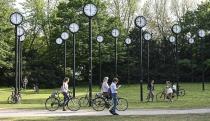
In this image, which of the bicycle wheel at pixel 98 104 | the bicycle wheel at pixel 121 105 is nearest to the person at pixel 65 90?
the bicycle wheel at pixel 98 104

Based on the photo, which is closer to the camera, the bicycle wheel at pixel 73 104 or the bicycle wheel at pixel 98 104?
the bicycle wheel at pixel 98 104

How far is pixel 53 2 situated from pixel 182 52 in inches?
878

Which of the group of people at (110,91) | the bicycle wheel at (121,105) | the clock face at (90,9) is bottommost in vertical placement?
the bicycle wheel at (121,105)

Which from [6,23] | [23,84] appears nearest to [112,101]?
[23,84]

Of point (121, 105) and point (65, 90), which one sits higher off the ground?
point (65, 90)

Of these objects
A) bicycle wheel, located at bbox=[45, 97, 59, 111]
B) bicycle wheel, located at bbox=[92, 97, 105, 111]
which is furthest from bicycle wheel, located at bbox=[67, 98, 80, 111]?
bicycle wheel, located at bbox=[92, 97, 105, 111]

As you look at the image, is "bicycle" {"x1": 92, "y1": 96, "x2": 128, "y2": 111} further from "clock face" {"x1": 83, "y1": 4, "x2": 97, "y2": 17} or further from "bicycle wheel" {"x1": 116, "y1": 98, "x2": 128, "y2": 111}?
"clock face" {"x1": 83, "y1": 4, "x2": 97, "y2": 17}

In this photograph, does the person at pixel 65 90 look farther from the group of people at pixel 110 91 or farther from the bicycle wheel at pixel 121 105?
the bicycle wheel at pixel 121 105

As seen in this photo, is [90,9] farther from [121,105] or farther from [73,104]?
[121,105]

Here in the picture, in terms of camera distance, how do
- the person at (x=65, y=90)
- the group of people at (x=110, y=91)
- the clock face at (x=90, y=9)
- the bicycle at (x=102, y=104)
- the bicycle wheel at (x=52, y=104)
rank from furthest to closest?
the clock face at (x=90, y=9), the bicycle wheel at (x=52, y=104), the bicycle at (x=102, y=104), the person at (x=65, y=90), the group of people at (x=110, y=91)

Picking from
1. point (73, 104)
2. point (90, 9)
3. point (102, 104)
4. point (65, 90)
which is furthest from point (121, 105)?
point (90, 9)

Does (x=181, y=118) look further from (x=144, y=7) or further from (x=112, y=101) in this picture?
(x=144, y=7)

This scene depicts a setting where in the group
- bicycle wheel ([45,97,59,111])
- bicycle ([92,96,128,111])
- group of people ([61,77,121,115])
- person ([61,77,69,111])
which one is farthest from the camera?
bicycle wheel ([45,97,59,111])

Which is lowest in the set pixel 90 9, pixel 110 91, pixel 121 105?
pixel 121 105
